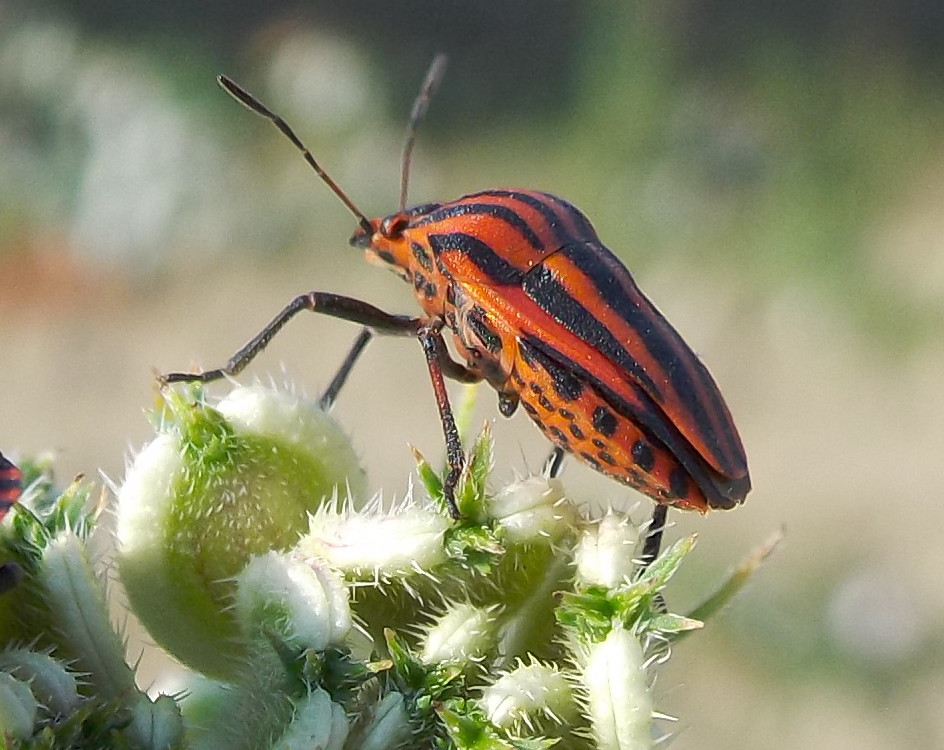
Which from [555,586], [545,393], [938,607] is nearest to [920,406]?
[938,607]

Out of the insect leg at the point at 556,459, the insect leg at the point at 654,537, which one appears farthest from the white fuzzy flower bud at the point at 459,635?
the insect leg at the point at 556,459

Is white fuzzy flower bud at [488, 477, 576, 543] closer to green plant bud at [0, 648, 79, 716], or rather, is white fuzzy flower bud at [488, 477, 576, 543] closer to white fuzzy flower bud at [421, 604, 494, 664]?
white fuzzy flower bud at [421, 604, 494, 664]

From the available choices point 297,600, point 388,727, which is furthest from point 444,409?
point 388,727

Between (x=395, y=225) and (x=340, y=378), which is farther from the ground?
(x=395, y=225)

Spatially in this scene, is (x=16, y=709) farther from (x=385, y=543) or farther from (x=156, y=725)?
(x=385, y=543)

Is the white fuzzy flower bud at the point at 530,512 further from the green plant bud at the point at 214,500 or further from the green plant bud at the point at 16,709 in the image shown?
the green plant bud at the point at 16,709

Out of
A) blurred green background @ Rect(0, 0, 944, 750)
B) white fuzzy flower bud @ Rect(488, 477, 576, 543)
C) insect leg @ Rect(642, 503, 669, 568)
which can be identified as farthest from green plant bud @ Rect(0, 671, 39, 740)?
blurred green background @ Rect(0, 0, 944, 750)
